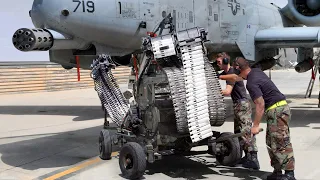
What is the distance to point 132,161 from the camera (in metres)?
5.55

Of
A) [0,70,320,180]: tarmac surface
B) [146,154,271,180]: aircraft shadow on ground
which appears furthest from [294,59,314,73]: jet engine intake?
[146,154,271,180]: aircraft shadow on ground

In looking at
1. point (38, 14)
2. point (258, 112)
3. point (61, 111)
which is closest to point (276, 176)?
point (258, 112)

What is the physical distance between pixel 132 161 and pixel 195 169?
43.1 inches

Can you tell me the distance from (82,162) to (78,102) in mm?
10631

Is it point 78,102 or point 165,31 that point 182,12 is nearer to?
point 165,31

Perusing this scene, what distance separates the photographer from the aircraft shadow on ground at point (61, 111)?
12.9 meters

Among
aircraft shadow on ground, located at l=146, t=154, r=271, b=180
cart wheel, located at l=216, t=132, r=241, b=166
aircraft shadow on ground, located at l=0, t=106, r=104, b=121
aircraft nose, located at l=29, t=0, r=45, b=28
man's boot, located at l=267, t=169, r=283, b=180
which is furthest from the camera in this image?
aircraft shadow on ground, located at l=0, t=106, r=104, b=121

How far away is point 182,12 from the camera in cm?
1033

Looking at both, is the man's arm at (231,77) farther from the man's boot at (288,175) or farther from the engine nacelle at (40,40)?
the engine nacelle at (40,40)

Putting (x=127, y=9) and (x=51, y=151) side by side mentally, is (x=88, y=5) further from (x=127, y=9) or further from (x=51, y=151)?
(x=51, y=151)

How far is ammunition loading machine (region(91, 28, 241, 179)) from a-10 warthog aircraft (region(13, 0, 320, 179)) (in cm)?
1

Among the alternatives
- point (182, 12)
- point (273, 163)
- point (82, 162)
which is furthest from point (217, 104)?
point (182, 12)

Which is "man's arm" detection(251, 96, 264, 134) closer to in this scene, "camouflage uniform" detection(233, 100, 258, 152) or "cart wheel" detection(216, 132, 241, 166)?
"cart wheel" detection(216, 132, 241, 166)

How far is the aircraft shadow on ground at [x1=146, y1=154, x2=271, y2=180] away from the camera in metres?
5.77
